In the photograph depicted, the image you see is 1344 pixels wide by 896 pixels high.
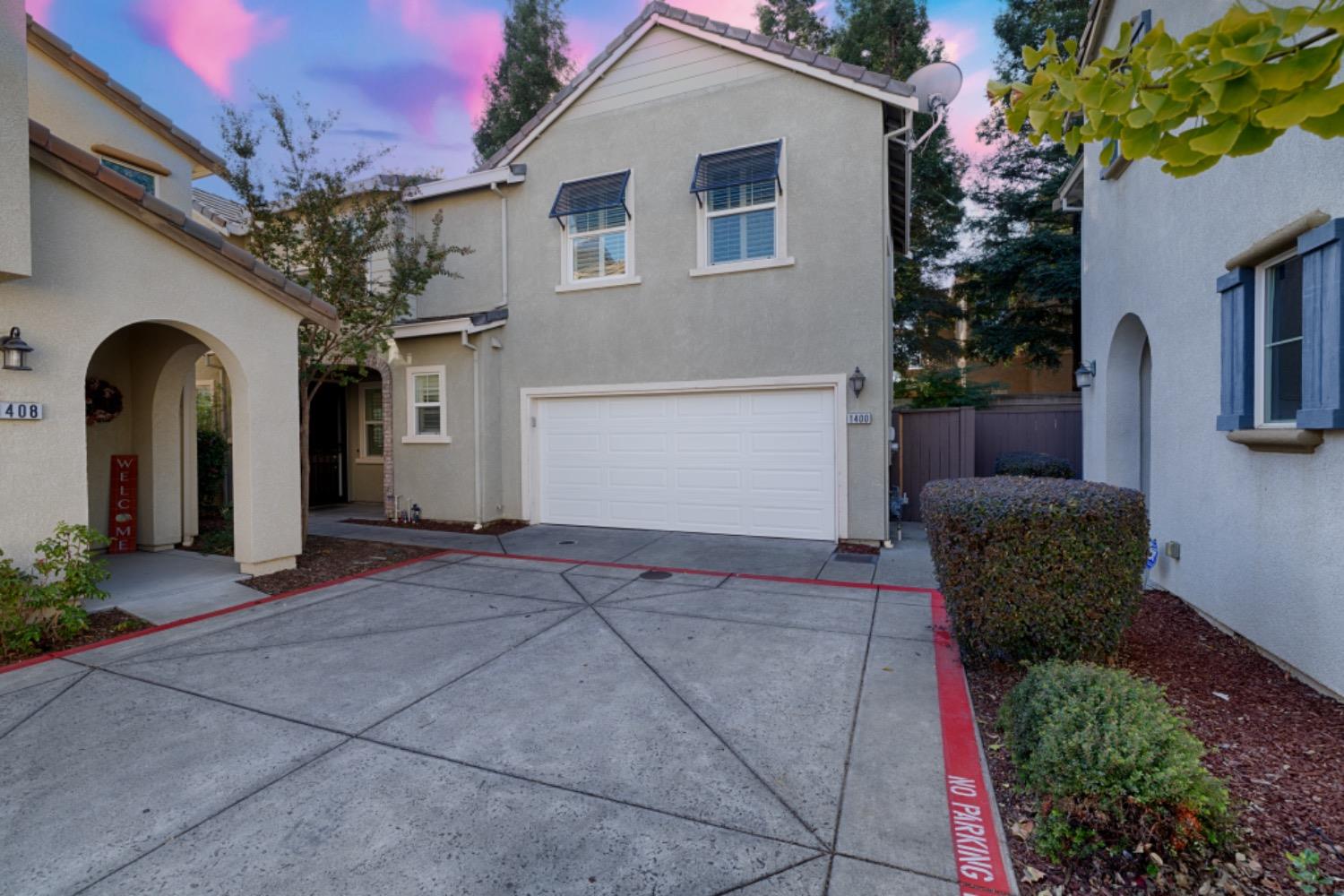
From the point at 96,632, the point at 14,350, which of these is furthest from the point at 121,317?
the point at 96,632

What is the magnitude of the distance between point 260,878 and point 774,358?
7950 mm

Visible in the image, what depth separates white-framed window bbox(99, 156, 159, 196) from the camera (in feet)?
28.8

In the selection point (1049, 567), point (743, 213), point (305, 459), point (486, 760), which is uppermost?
point (743, 213)

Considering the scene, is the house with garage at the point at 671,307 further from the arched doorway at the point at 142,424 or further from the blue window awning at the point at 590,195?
the arched doorway at the point at 142,424

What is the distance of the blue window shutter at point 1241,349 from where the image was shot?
14.6 ft

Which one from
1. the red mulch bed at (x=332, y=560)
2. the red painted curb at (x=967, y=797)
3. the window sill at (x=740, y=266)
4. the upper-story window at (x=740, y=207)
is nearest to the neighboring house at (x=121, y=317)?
the red mulch bed at (x=332, y=560)

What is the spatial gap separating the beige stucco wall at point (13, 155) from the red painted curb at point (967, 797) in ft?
23.8

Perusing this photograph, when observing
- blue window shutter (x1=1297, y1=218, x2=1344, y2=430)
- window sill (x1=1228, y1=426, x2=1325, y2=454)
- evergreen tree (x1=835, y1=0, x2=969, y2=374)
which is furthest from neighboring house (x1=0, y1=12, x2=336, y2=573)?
evergreen tree (x1=835, y1=0, x2=969, y2=374)

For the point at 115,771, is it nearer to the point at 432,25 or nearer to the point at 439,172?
the point at 439,172

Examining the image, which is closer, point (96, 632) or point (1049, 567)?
point (1049, 567)

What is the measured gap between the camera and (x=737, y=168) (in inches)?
357

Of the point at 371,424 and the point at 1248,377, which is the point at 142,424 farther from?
the point at 1248,377

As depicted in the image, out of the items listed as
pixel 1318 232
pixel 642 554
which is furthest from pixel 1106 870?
pixel 642 554

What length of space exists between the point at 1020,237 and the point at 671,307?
13.3 metres
